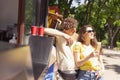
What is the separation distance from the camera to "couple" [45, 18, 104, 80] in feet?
10.3

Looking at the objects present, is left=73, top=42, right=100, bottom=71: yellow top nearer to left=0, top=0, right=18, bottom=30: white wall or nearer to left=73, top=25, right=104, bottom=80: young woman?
left=73, top=25, right=104, bottom=80: young woman

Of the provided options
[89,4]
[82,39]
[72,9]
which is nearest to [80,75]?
[82,39]

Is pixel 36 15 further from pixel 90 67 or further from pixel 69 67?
pixel 69 67

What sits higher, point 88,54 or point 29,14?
point 29,14

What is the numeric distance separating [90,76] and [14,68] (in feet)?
7.26

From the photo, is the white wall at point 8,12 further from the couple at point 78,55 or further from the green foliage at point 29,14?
the couple at point 78,55

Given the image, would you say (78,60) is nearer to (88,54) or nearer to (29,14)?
(88,54)

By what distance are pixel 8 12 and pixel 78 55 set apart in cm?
421

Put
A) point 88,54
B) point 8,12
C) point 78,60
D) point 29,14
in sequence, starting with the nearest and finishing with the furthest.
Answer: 1. point 78,60
2. point 88,54
3. point 29,14
4. point 8,12

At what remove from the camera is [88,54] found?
3.58 meters

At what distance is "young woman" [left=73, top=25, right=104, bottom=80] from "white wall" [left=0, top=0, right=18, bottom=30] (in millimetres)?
3558

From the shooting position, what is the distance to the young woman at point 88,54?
355cm

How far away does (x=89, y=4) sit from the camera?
20.5m

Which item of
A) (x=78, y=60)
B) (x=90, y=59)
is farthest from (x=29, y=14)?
(x=78, y=60)
